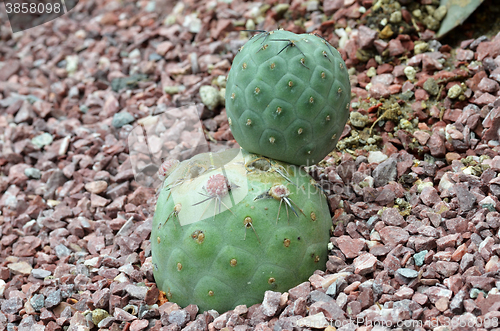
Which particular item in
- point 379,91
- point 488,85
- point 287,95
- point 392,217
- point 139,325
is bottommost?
point 139,325

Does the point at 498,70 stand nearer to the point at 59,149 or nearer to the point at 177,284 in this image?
the point at 177,284

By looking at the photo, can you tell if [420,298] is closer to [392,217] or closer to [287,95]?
[392,217]

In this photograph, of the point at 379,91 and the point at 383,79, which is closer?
the point at 379,91

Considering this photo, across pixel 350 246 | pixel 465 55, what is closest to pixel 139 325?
pixel 350 246

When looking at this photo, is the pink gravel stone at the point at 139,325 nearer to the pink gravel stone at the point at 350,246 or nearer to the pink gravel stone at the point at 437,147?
the pink gravel stone at the point at 350,246

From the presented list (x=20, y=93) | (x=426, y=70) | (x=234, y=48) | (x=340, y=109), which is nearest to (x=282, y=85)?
(x=340, y=109)

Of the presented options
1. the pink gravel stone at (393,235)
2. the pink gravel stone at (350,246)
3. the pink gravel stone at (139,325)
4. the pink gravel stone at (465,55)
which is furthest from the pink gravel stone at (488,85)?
the pink gravel stone at (139,325)
